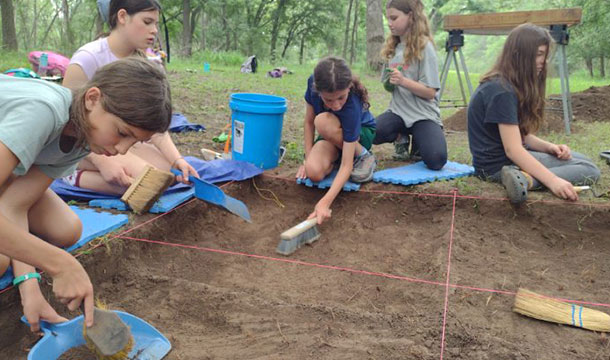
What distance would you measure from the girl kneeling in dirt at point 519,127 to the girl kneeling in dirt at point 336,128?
2.51ft

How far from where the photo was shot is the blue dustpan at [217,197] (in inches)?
94.0

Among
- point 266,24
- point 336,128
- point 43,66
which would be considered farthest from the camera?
point 266,24

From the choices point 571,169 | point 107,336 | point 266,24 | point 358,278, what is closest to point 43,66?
point 358,278

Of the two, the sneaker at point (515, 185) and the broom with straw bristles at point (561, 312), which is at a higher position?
the sneaker at point (515, 185)

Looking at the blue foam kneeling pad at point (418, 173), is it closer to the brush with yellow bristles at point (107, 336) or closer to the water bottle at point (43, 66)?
the brush with yellow bristles at point (107, 336)

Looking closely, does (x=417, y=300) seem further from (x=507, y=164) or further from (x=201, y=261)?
(x=507, y=164)

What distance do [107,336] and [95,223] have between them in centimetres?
103

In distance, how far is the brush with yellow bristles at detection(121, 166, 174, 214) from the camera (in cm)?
251

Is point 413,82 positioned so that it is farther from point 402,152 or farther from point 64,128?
point 64,128

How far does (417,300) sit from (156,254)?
1.38 meters

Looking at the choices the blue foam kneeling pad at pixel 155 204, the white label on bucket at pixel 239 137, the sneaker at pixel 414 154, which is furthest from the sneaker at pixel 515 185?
the blue foam kneeling pad at pixel 155 204

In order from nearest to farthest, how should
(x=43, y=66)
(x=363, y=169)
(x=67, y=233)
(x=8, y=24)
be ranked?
1. (x=67, y=233)
2. (x=363, y=169)
3. (x=43, y=66)
4. (x=8, y=24)

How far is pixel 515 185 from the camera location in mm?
2725

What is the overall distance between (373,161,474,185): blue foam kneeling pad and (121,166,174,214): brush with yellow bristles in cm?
142
